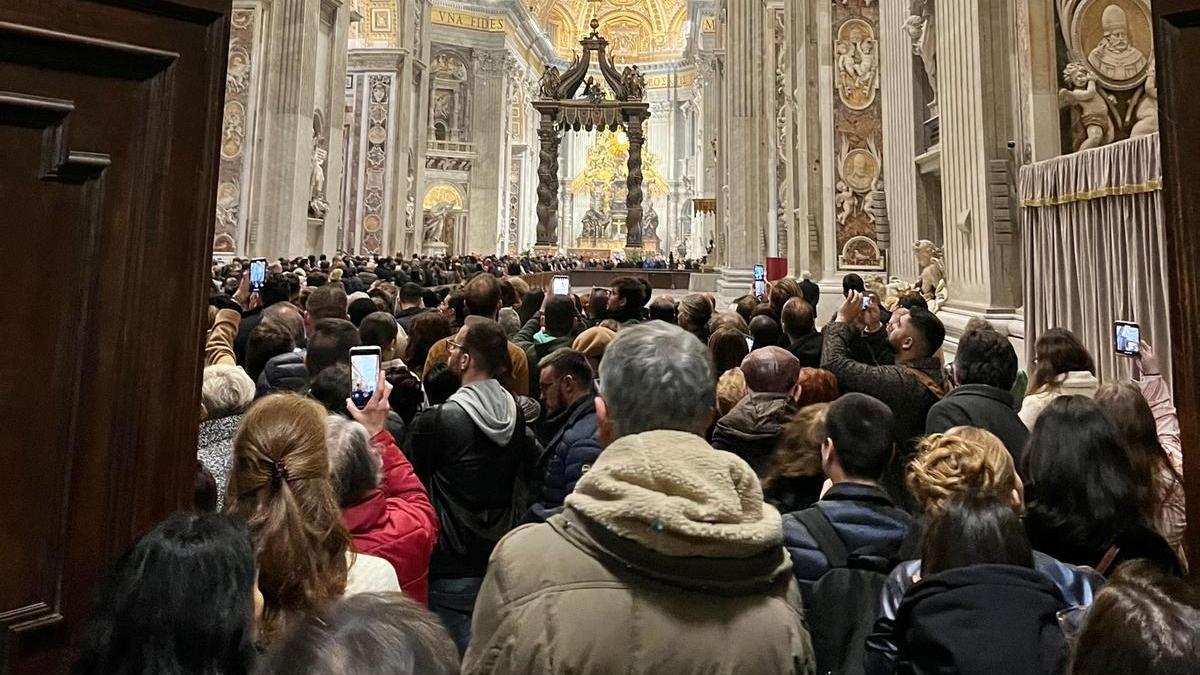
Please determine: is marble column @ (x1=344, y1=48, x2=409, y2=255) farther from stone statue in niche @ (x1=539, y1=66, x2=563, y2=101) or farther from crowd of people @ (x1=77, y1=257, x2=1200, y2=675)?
crowd of people @ (x1=77, y1=257, x2=1200, y2=675)

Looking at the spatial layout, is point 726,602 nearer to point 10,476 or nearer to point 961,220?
point 10,476

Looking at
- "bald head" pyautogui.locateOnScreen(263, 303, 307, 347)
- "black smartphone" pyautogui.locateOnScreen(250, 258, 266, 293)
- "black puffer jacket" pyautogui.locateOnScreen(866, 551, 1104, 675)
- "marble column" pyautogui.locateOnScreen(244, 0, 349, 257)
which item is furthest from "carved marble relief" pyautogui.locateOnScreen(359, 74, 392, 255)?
"black puffer jacket" pyautogui.locateOnScreen(866, 551, 1104, 675)

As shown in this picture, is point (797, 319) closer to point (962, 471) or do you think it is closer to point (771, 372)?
point (771, 372)

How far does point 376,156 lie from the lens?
20.8m

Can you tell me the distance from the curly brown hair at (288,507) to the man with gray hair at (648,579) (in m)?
0.42

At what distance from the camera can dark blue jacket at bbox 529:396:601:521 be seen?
2.69m

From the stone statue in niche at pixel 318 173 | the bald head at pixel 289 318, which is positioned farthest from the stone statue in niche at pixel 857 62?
the stone statue in niche at pixel 318 173

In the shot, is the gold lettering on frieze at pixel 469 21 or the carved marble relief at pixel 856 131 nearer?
the carved marble relief at pixel 856 131

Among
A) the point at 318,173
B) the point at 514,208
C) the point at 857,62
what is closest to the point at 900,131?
the point at 857,62

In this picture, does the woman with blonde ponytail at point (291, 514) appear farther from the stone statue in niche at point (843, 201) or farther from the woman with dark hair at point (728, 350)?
the stone statue in niche at point (843, 201)

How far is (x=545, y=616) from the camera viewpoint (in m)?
1.22

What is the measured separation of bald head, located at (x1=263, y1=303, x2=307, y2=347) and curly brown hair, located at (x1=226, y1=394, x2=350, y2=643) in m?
2.31

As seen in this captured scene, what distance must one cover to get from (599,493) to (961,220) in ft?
19.8

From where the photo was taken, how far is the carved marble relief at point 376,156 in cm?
2042
